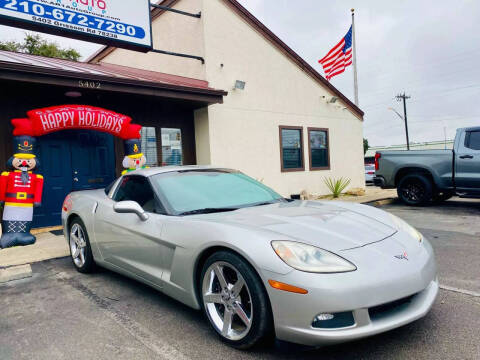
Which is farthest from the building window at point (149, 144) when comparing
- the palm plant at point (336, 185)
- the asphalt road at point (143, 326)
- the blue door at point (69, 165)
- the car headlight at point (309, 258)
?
the car headlight at point (309, 258)

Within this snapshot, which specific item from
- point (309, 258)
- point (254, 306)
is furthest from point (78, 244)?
point (309, 258)

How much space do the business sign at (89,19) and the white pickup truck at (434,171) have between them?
6.97 m

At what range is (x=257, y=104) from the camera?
1138 cm

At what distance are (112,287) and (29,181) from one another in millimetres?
3626

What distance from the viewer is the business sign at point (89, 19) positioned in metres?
7.21

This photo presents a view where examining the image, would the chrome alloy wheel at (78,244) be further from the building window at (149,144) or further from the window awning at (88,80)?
the building window at (149,144)

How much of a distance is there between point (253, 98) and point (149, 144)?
3.59 m

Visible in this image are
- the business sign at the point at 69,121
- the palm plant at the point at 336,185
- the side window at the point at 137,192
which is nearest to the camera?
the side window at the point at 137,192

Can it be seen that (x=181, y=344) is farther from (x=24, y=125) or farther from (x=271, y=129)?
(x=271, y=129)

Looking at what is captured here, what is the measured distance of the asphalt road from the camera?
2461 millimetres

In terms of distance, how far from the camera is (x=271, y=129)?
11742mm

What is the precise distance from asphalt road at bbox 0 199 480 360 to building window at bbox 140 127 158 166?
5230 millimetres

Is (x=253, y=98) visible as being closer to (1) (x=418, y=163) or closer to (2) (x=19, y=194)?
(1) (x=418, y=163)

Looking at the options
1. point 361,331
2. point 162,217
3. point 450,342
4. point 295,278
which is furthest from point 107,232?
point 450,342
